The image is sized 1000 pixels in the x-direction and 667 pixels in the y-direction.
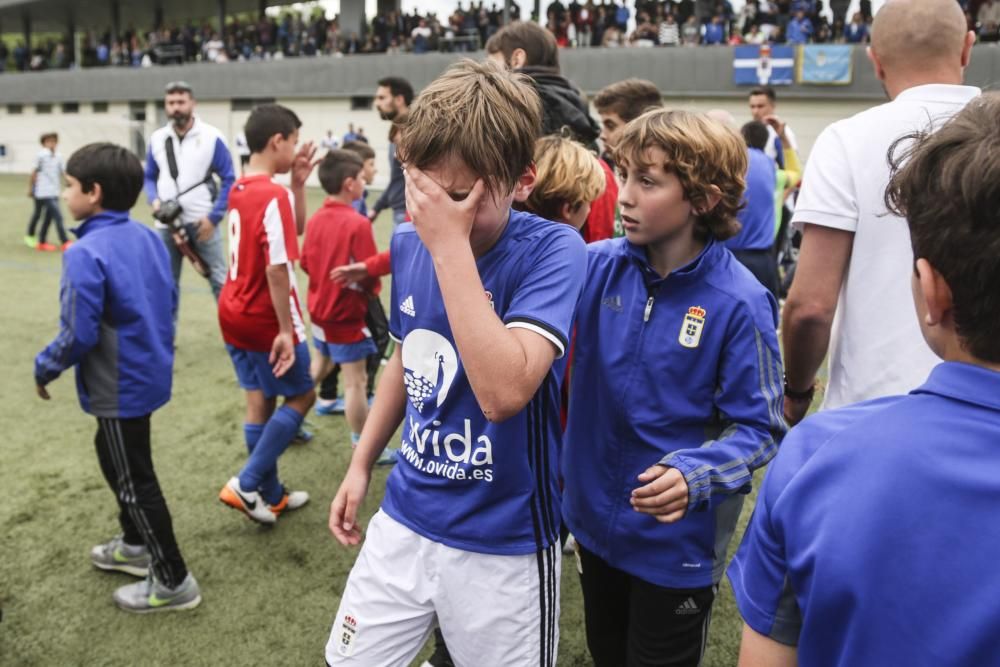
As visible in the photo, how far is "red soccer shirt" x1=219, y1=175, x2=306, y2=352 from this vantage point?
11.1 feet

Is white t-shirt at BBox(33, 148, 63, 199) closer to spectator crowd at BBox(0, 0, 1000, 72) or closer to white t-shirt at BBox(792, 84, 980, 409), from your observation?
spectator crowd at BBox(0, 0, 1000, 72)

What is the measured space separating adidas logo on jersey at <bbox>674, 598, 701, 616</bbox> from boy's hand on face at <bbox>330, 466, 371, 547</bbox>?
2.59ft

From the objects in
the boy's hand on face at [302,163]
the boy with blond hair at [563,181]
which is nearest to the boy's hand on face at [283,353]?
the boy's hand on face at [302,163]

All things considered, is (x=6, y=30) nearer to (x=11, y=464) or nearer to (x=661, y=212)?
(x=11, y=464)

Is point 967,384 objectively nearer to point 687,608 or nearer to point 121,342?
point 687,608

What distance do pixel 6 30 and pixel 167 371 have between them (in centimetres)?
5396

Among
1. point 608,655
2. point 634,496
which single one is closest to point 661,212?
point 634,496

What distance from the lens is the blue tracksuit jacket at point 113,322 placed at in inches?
104

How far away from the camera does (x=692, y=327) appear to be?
1822mm

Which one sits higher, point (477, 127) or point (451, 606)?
point (477, 127)

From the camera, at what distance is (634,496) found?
1526 mm

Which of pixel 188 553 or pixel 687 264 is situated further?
pixel 188 553

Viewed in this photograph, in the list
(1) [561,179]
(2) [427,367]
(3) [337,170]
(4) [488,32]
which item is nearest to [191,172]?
(3) [337,170]

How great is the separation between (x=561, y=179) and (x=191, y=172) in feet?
15.5
